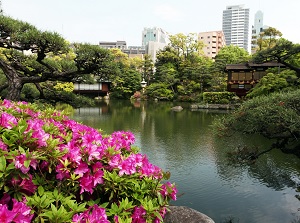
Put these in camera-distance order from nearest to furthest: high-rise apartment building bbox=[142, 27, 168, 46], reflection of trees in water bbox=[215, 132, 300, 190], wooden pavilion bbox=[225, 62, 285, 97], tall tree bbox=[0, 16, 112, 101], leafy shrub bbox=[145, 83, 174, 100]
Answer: tall tree bbox=[0, 16, 112, 101] < reflection of trees in water bbox=[215, 132, 300, 190] < wooden pavilion bbox=[225, 62, 285, 97] < leafy shrub bbox=[145, 83, 174, 100] < high-rise apartment building bbox=[142, 27, 168, 46]

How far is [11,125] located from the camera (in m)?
1.69

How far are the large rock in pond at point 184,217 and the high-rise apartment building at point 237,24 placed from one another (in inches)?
4759

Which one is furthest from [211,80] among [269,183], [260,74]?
[269,183]

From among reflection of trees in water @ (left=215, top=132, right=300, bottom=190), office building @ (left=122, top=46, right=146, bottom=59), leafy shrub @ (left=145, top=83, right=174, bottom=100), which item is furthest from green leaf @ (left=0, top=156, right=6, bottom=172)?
office building @ (left=122, top=46, right=146, bottom=59)

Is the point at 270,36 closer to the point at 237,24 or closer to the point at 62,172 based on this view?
the point at 62,172

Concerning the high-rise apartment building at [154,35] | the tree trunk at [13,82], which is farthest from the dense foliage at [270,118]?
the high-rise apartment building at [154,35]

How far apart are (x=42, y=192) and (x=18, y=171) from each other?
0.18 metres

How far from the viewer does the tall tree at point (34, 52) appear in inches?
259

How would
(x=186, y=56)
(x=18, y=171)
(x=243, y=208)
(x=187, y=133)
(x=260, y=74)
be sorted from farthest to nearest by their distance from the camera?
(x=186, y=56) < (x=260, y=74) < (x=187, y=133) < (x=243, y=208) < (x=18, y=171)

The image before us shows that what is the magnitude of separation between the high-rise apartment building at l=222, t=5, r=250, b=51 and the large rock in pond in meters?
121

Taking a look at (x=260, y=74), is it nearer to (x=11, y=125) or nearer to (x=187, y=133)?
(x=187, y=133)

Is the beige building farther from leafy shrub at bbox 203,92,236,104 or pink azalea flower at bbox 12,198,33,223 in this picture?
pink azalea flower at bbox 12,198,33,223

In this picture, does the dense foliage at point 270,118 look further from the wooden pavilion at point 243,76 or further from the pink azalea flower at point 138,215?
the wooden pavilion at point 243,76

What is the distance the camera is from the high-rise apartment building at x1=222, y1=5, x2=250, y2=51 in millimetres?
116188
